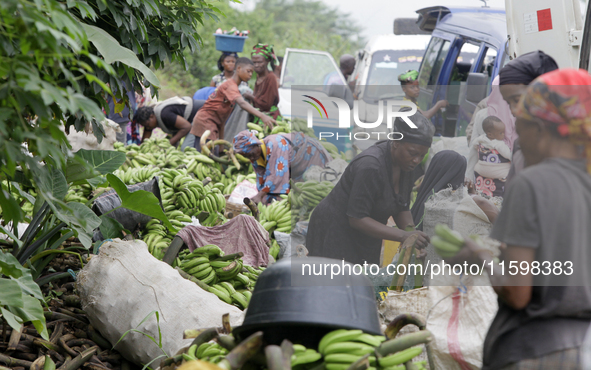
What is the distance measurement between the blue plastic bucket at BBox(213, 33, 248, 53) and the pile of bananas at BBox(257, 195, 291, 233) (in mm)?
4816

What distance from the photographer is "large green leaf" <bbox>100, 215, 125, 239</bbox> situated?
3734 mm

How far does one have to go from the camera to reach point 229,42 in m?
9.30

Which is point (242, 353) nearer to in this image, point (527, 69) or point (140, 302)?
point (140, 302)

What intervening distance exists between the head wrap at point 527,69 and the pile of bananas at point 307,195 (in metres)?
1.09

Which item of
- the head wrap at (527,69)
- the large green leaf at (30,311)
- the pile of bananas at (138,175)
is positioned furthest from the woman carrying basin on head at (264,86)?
the large green leaf at (30,311)

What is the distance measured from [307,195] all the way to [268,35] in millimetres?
24647

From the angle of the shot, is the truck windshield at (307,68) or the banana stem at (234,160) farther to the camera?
the truck windshield at (307,68)

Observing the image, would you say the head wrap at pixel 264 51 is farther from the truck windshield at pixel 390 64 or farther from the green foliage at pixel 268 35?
the truck windshield at pixel 390 64

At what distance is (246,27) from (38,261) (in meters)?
23.0

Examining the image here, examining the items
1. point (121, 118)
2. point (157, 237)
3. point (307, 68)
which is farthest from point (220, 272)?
point (307, 68)

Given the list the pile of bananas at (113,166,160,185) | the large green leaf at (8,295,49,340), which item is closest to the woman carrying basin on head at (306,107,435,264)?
the large green leaf at (8,295,49,340)

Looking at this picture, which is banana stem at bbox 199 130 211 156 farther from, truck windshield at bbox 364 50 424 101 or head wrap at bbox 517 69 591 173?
head wrap at bbox 517 69 591 173

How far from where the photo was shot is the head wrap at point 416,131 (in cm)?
277

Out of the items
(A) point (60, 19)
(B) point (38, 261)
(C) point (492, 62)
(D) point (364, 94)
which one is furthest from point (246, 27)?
(A) point (60, 19)
